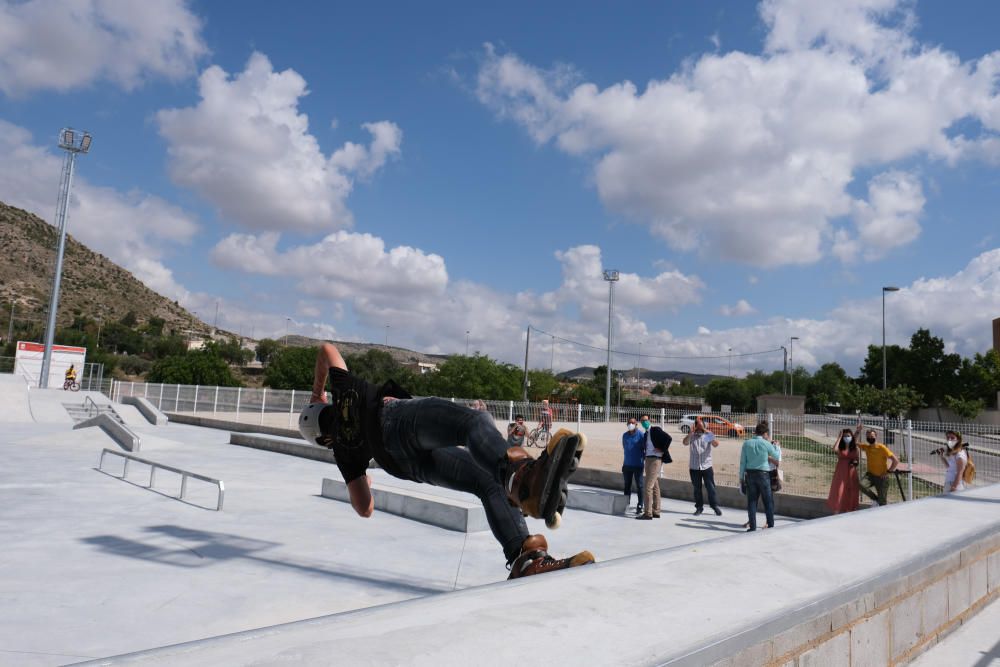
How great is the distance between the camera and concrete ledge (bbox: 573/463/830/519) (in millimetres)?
10852

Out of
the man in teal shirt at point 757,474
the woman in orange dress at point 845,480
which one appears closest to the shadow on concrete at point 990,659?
the man in teal shirt at point 757,474

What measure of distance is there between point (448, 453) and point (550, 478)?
2.78ft

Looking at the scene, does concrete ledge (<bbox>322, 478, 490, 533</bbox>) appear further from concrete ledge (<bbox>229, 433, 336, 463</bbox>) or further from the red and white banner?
the red and white banner

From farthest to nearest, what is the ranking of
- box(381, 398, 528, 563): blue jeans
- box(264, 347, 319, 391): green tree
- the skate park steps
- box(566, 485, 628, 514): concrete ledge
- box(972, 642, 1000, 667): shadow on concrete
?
box(264, 347, 319, 391): green tree
box(566, 485, 628, 514): concrete ledge
box(972, 642, 1000, 667): shadow on concrete
box(381, 398, 528, 563): blue jeans
the skate park steps

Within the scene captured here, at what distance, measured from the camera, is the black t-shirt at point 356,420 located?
3.54 metres

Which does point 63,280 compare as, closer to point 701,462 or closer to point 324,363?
point 701,462

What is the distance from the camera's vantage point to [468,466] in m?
3.41

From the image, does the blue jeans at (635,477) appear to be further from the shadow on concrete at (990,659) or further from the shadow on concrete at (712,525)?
the shadow on concrete at (990,659)

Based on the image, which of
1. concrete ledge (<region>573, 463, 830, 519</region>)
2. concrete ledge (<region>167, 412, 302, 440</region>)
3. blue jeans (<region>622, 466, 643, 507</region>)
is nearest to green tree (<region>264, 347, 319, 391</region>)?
concrete ledge (<region>167, 412, 302, 440</region>)

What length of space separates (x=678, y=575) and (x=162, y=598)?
448 centimetres

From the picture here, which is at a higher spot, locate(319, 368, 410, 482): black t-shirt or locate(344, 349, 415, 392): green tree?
locate(344, 349, 415, 392): green tree

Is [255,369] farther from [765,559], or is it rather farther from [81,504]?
[765,559]

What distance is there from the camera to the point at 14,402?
28.6 m

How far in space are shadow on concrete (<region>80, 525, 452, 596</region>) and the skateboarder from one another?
2368mm
